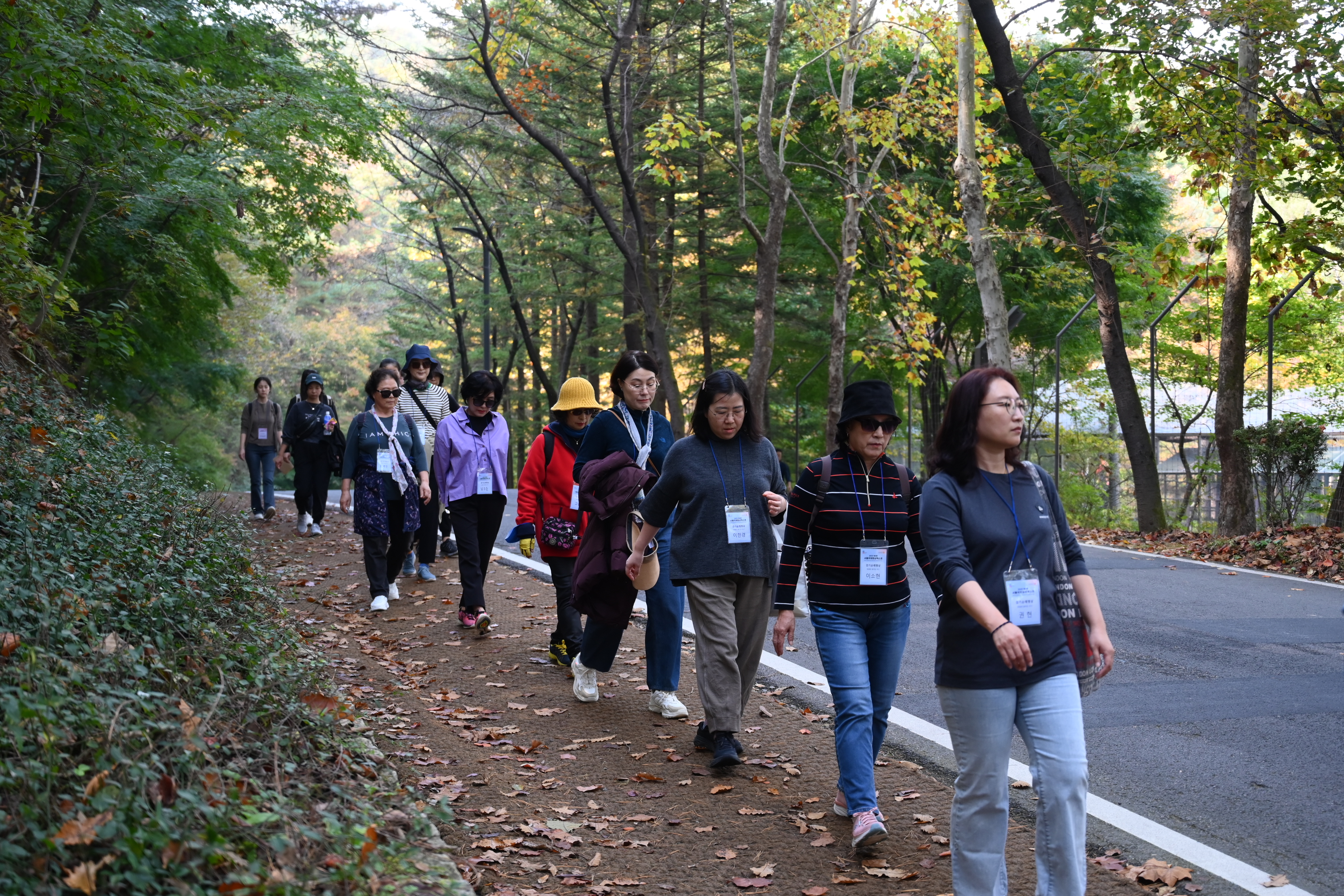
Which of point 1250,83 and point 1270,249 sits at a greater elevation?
point 1250,83

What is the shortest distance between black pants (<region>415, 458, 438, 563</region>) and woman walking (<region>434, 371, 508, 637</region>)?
6.20 feet

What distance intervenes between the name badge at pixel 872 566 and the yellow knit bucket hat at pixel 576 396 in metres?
A: 2.99

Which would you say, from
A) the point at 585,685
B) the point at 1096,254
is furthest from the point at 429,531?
the point at 1096,254

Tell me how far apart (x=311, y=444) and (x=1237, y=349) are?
13.0 m

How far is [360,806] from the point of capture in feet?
13.1

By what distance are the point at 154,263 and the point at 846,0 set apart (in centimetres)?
1177

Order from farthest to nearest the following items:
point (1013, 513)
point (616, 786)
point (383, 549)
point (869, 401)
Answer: point (383, 549), point (616, 786), point (869, 401), point (1013, 513)

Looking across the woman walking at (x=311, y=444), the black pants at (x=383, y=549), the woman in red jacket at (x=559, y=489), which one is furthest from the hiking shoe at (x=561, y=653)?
the woman walking at (x=311, y=444)

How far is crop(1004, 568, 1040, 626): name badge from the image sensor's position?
3.64 m

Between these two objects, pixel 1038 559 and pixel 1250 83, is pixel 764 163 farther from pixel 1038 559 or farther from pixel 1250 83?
pixel 1038 559

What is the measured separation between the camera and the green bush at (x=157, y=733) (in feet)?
9.80

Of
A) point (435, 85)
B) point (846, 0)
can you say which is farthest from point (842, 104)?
point (435, 85)

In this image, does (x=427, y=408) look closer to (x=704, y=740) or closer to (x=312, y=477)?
(x=312, y=477)

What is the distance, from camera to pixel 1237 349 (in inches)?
651
